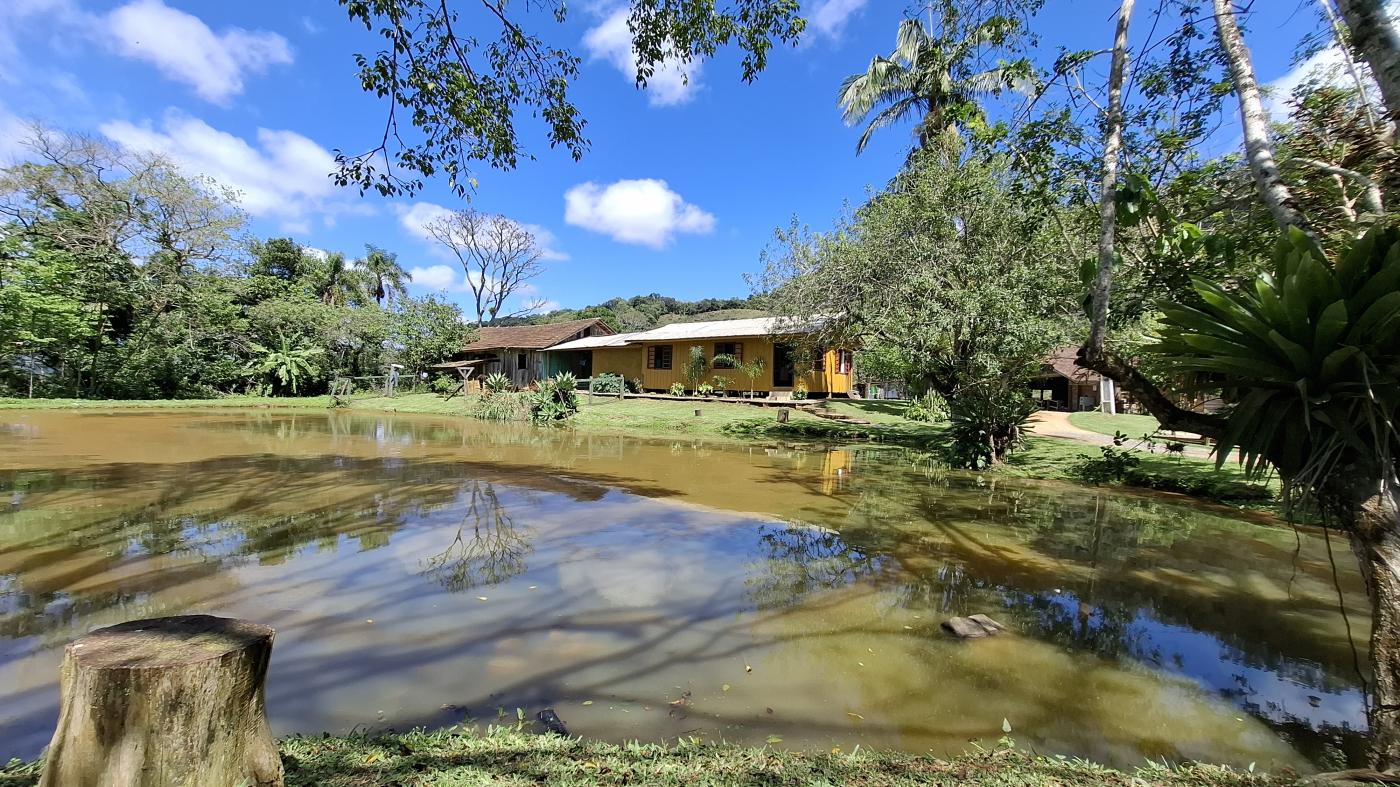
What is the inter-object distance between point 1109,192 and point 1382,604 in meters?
3.44

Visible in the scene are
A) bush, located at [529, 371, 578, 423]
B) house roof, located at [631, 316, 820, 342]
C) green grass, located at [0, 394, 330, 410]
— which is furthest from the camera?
green grass, located at [0, 394, 330, 410]

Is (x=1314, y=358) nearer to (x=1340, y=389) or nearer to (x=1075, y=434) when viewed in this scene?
(x=1340, y=389)

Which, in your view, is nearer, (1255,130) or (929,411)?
(1255,130)

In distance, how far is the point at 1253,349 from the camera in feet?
11.0

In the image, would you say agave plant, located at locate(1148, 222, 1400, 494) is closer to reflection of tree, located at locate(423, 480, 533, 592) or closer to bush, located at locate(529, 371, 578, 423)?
reflection of tree, located at locate(423, 480, 533, 592)

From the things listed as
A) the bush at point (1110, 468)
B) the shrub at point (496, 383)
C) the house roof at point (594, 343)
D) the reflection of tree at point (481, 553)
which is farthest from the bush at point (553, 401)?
the bush at point (1110, 468)

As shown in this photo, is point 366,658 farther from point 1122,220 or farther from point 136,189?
point 136,189

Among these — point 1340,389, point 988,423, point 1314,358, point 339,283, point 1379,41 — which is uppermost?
point 339,283

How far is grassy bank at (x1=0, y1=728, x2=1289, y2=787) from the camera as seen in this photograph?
8.09ft

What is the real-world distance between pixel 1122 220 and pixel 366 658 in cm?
647

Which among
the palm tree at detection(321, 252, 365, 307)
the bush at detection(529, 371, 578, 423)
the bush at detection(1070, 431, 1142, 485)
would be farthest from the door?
the palm tree at detection(321, 252, 365, 307)

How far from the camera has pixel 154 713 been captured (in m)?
1.94

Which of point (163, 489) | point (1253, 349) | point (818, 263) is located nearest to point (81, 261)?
point (163, 489)

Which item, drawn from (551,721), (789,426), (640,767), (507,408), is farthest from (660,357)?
(640,767)
